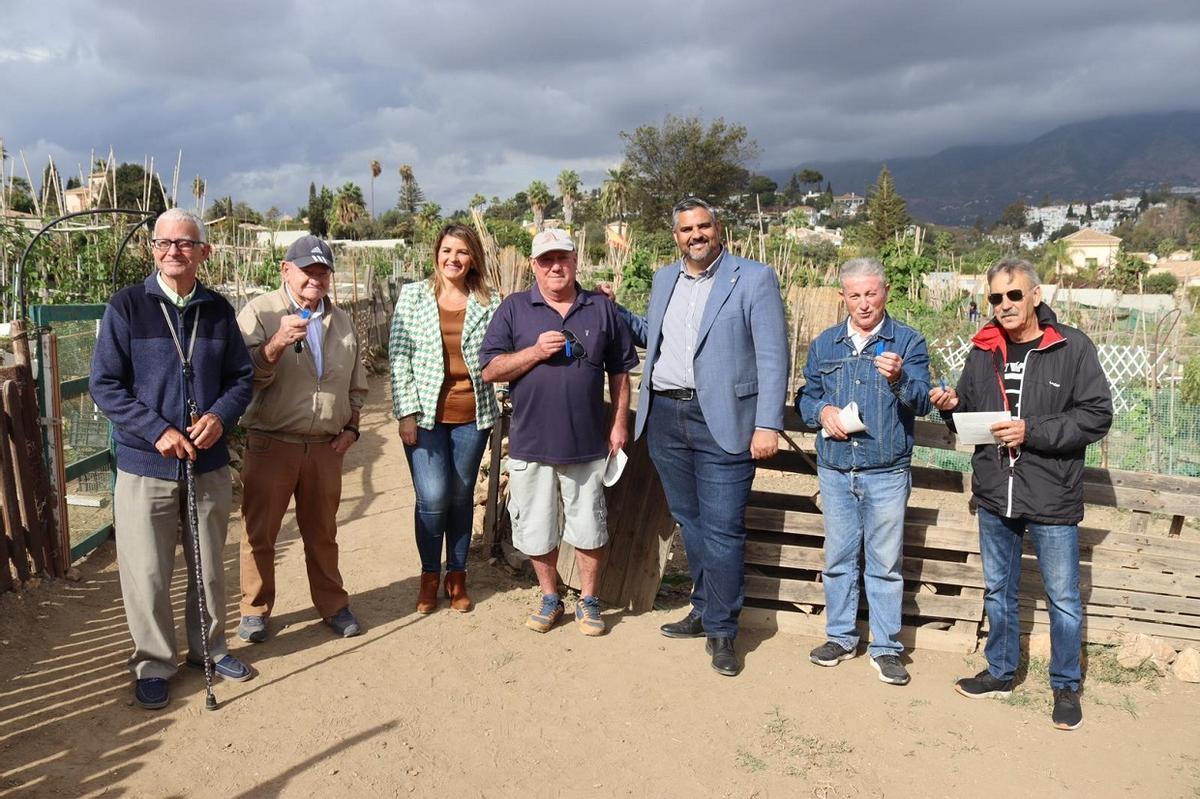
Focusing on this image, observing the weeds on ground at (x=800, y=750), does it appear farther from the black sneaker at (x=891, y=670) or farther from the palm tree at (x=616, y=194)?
the palm tree at (x=616, y=194)

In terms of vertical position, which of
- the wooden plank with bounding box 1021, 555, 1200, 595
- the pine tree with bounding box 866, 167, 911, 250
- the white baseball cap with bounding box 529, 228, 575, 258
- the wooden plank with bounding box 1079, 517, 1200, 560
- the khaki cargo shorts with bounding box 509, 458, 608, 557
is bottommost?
the wooden plank with bounding box 1021, 555, 1200, 595

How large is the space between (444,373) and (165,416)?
125 centimetres

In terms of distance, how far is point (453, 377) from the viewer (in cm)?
413

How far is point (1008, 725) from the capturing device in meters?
3.40

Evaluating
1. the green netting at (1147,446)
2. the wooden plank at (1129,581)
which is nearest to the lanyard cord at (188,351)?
the wooden plank at (1129,581)

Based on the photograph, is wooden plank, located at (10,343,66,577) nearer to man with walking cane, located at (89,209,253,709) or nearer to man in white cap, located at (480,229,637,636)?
man with walking cane, located at (89,209,253,709)

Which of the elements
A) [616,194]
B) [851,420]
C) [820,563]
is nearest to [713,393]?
[851,420]

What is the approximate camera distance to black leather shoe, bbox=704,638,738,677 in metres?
3.83

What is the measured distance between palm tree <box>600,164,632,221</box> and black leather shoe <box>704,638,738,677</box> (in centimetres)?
5495

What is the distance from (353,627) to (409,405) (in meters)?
1.15

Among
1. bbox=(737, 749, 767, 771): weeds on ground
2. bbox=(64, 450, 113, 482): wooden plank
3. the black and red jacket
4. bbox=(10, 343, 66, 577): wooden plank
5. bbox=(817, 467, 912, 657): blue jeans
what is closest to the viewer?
bbox=(737, 749, 767, 771): weeds on ground

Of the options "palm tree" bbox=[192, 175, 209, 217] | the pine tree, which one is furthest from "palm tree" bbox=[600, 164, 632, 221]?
"palm tree" bbox=[192, 175, 209, 217]

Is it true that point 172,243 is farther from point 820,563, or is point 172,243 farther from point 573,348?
point 820,563

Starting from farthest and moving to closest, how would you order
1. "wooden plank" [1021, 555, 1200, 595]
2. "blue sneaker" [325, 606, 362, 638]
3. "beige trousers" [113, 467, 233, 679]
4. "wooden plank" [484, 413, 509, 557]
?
"wooden plank" [484, 413, 509, 557]
"blue sneaker" [325, 606, 362, 638]
"wooden plank" [1021, 555, 1200, 595]
"beige trousers" [113, 467, 233, 679]
